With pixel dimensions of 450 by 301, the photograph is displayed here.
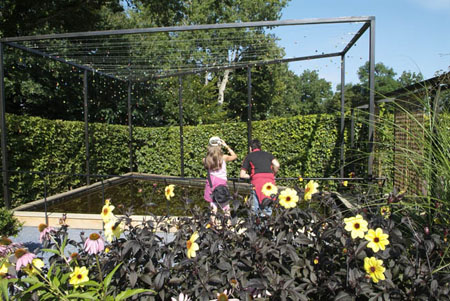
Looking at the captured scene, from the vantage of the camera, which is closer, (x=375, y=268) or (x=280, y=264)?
(x=375, y=268)

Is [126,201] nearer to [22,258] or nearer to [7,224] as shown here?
[7,224]

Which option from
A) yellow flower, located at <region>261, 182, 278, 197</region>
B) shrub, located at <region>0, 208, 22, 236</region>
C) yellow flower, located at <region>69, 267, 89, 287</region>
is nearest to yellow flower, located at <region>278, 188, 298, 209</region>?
yellow flower, located at <region>261, 182, 278, 197</region>

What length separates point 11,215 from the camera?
4.39m

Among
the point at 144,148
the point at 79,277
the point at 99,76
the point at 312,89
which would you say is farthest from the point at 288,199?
the point at 312,89

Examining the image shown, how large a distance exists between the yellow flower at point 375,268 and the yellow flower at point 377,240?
46mm

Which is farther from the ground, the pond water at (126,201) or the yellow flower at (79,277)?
the yellow flower at (79,277)

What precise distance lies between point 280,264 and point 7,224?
14.7 ft

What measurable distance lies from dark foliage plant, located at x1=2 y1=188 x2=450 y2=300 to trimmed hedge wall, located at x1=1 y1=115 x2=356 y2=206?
3.25 m

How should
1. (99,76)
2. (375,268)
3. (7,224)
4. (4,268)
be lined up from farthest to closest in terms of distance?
(99,76) < (7,224) < (4,268) < (375,268)

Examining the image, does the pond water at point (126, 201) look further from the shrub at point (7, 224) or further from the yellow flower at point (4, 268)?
the yellow flower at point (4, 268)

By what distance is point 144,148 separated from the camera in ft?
33.7

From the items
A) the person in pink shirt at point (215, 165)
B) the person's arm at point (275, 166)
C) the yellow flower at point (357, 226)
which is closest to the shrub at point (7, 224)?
the person in pink shirt at point (215, 165)

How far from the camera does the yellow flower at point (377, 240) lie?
3.62 ft

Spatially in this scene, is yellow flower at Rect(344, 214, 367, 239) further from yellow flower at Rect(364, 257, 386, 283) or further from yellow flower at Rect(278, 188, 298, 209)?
yellow flower at Rect(278, 188, 298, 209)
